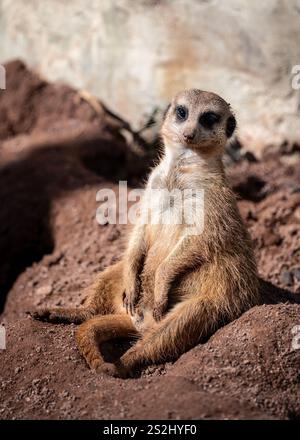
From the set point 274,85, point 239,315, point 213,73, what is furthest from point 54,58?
point 239,315

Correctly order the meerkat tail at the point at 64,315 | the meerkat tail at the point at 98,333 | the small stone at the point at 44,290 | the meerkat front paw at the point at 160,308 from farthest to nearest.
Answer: the small stone at the point at 44,290, the meerkat tail at the point at 64,315, the meerkat front paw at the point at 160,308, the meerkat tail at the point at 98,333

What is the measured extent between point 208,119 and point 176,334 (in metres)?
1.06

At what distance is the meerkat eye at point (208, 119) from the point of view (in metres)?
3.36

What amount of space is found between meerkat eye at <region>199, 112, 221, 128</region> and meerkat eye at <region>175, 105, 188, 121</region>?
88 millimetres

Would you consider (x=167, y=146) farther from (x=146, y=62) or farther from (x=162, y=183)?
(x=146, y=62)

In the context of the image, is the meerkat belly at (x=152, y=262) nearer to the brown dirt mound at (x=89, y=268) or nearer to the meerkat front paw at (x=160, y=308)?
the meerkat front paw at (x=160, y=308)

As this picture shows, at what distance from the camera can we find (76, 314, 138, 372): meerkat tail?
2.94m

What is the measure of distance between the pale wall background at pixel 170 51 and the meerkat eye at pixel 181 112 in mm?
1795

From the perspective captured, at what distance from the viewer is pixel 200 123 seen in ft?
11.0

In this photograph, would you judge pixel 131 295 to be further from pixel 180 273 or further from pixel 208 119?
pixel 208 119

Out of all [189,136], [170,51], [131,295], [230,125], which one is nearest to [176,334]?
[131,295]

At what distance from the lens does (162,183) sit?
134 inches

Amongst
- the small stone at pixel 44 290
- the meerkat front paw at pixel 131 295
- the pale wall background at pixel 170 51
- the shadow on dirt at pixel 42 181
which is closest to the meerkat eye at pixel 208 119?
the meerkat front paw at pixel 131 295
